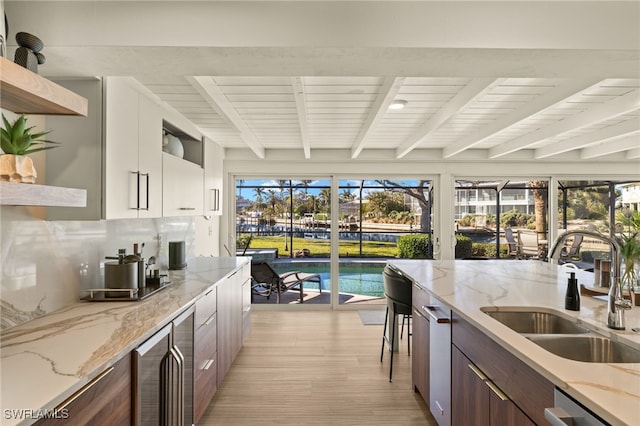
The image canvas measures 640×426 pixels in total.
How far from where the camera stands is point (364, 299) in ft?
17.5

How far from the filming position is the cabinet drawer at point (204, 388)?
7.16 ft

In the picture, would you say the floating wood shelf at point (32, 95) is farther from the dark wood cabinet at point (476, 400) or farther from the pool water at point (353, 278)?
the pool water at point (353, 278)

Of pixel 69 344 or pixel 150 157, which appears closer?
pixel 69 344

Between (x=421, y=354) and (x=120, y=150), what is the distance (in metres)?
2.44

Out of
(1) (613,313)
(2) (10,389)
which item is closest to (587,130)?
(1) (613,313)

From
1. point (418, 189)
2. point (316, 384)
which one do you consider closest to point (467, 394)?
point (316, 384)

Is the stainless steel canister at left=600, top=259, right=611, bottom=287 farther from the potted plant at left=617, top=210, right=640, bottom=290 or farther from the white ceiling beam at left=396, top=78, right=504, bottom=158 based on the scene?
the white ceiling beam at left=396, top=78, right=504, bottom=158

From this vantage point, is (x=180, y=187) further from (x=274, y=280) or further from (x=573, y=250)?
(x=573, y=250)

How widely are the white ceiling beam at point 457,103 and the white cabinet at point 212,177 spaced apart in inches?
90.6

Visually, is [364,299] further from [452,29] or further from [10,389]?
[10,389]

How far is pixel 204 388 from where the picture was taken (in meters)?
2.32

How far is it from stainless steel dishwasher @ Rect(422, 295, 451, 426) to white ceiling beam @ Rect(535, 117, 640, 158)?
9.64ft

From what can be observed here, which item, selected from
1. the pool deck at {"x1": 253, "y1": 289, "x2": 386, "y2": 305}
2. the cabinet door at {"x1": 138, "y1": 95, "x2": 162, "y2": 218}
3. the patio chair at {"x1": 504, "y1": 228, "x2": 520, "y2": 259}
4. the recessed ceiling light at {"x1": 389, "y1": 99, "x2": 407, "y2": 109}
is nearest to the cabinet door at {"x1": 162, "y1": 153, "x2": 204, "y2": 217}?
the cabinet door at {"x1": 138, "y1": 95, "x2": 162, "y2": 218}

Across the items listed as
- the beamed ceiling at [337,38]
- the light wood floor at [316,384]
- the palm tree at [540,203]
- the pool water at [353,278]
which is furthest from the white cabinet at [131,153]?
the palm tree at [540,203]
